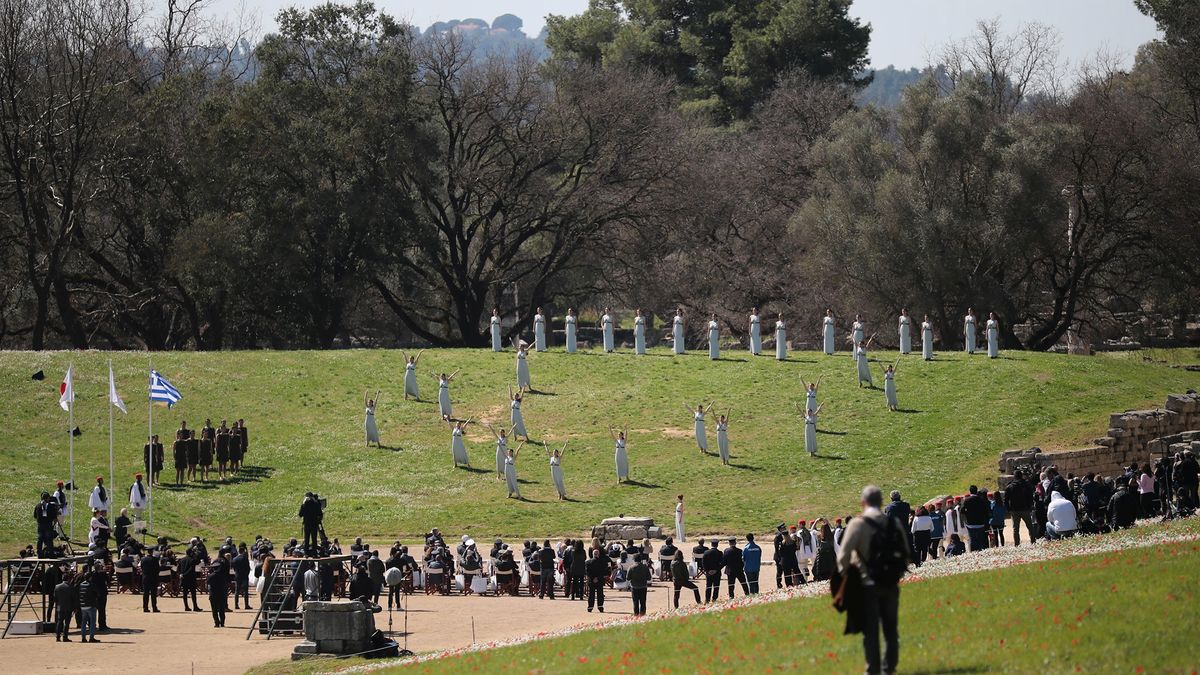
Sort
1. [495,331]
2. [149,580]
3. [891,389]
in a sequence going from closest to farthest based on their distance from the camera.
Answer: [149,580] < [891,389] < [495,331]

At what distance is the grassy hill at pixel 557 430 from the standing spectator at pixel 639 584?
10.4m

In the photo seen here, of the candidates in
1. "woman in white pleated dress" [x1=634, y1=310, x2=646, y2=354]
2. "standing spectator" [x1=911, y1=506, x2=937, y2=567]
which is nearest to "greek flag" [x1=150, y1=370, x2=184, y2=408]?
"woman in white pleated dress" [x1=634, y1=310, x2=646, y2=354]

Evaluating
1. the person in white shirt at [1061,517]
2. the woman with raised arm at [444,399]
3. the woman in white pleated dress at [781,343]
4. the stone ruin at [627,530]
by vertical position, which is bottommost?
the stone ruin at [627,530]

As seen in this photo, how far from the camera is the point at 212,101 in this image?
6209 cm

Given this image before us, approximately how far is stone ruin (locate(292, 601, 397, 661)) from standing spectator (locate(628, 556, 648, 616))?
14.4ft

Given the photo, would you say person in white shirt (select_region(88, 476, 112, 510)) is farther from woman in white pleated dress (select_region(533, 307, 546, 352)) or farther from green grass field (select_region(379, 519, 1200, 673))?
green grass field (select_region(379, 519, 1200, 673))

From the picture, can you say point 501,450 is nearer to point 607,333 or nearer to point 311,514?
point 311,514

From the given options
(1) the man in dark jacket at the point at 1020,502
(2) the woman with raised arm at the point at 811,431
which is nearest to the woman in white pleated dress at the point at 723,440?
(2) the woman with raised arm at the point at 811,431

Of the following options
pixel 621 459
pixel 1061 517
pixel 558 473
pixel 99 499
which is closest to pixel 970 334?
pixel 621 459

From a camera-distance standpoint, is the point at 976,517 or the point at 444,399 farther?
the point at 444,399

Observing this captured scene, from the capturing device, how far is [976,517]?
1132 inches

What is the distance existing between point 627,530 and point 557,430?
1057 centimetres

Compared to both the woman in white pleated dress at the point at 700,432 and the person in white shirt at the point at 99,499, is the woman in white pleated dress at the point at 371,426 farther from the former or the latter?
the woman in white pleated dress at the point at 700,432

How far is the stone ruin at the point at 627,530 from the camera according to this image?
36.3 m
